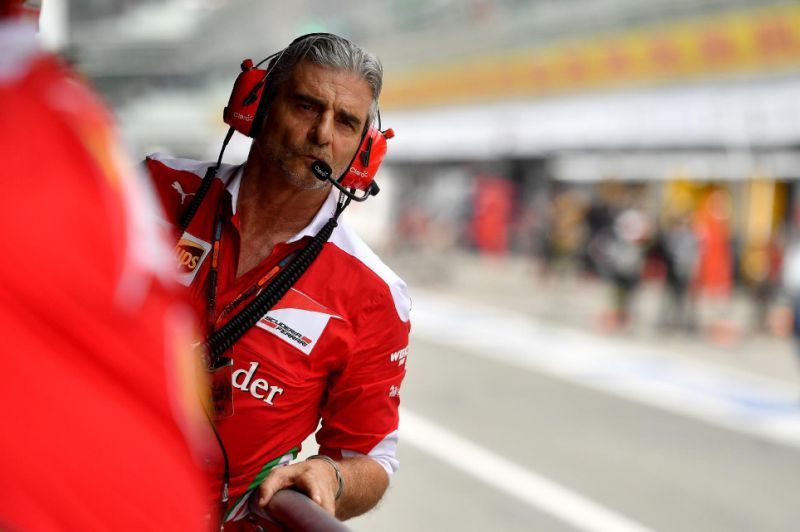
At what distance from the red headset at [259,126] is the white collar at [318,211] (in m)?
0.06

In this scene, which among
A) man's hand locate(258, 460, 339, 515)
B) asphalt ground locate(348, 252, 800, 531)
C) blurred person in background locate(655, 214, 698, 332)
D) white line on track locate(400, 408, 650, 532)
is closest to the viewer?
man's hand locate(258, 460, 339, 515)

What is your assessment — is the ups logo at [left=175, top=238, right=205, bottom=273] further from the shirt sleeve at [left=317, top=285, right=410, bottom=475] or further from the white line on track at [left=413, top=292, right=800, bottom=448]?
the white line on track at [left=413, top=292, right=800, bottom=448]

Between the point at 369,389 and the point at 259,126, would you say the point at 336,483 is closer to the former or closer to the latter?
the point at 369,389

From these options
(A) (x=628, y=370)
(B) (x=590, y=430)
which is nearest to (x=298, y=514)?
(B) (x=590, y=430)

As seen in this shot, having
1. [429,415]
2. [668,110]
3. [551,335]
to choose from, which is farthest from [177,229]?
[668,110]

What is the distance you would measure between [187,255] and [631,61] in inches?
839

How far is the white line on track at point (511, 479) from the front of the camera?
254 inches

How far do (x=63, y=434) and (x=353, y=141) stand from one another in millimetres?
1352

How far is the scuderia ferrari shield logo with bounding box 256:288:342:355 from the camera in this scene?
6.30ft

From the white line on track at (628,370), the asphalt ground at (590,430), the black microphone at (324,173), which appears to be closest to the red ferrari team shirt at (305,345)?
the black microphone at (324,173)

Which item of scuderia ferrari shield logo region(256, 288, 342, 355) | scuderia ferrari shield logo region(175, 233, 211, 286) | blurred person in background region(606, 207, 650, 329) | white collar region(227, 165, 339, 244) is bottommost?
blurred person in background region(606, 207, 650, 329)

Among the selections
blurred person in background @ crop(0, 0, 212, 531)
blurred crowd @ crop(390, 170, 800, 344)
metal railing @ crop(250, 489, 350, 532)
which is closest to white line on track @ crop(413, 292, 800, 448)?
blurred crowd @ crop(390, 170, 800, 344)

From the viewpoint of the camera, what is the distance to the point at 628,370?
38.7ft

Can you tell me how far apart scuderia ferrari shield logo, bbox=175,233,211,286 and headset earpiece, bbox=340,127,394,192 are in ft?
0.96
